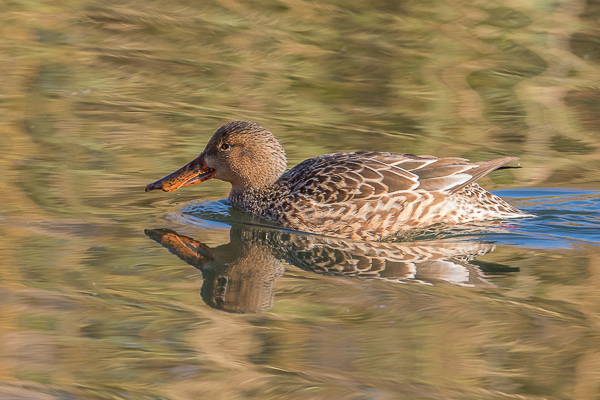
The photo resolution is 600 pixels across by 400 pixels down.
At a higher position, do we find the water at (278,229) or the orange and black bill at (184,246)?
the water at (278,229)

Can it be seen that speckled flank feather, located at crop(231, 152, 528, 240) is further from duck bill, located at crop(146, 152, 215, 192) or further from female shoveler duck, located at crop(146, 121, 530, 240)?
duck bill, located at crop(146, 152, 215, 192)

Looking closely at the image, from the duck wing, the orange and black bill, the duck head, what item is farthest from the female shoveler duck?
the orange and black bill

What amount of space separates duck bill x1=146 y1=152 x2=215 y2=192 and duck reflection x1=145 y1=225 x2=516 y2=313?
659 mm

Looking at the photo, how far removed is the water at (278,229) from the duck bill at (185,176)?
8.9 inches

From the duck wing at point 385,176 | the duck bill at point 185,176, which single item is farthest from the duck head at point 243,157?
the duck wing at point 385,176

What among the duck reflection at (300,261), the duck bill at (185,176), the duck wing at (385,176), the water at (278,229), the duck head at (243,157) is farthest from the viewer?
the duck head at (243,157)

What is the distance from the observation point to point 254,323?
502cm

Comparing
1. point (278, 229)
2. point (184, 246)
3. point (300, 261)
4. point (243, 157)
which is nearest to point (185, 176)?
point (243, 157)

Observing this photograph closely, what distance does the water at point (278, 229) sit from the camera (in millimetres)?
4445

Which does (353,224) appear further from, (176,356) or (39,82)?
(39,82)

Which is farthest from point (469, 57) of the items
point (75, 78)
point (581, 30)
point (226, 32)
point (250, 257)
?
point (250, 257)

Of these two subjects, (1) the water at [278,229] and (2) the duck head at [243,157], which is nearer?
(1) the water at [278,229]

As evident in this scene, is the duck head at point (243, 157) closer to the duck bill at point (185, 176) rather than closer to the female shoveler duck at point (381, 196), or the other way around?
the duck bill at point (185, 176)

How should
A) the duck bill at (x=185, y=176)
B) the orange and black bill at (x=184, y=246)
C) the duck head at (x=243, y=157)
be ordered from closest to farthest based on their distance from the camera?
the orange and black bill at (x=184, y=246) < the duck bill at (x=185, y=176) < the duck head at (x=243, y=157)
